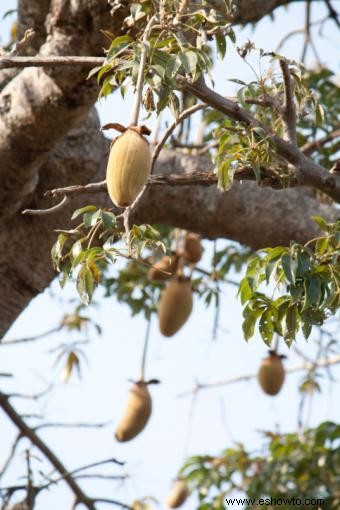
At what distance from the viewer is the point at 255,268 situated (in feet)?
3.27

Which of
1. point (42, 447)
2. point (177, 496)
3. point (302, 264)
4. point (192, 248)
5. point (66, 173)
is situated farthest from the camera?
point (177, 496)

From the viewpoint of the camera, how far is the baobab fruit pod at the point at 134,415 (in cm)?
195

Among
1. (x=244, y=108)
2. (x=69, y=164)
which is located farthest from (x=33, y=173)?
(x=244, y=108)

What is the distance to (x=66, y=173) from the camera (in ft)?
4.99

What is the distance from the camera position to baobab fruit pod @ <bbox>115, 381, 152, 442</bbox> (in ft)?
6.40

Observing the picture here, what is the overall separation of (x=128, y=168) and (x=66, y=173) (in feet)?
2.32

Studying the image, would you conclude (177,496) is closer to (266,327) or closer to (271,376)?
(271,376)

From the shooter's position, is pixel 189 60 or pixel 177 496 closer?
pixel 189 60

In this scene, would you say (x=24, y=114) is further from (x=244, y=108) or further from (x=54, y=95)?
(x=244, y=108)

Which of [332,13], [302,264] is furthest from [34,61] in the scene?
[332,13]

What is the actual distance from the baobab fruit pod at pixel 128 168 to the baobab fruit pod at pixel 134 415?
3.85ft

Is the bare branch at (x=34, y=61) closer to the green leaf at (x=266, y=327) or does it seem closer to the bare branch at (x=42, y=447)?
the green leaf at (x=266, y=327)

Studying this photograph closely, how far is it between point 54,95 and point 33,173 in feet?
0.57

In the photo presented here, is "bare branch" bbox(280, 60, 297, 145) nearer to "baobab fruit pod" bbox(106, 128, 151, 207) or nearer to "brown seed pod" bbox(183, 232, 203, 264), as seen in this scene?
"baobab fruit pod" bbox(106, 128, 151, 207)
